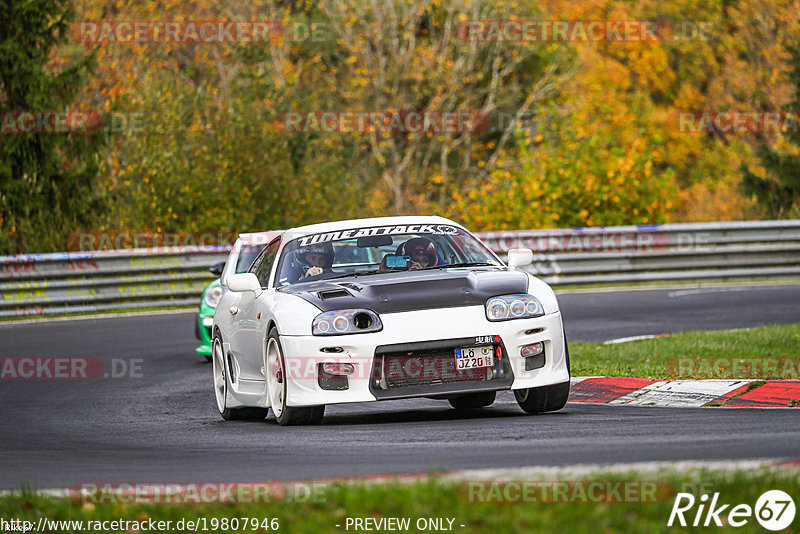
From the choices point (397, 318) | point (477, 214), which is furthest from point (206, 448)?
point (477, 214)

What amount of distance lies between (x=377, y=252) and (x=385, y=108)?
3504cm

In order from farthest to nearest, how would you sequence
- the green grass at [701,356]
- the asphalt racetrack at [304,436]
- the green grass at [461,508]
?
the green grass at [701,356] → the asphalt racetrack at [304,436] → the green grass at [461,508]

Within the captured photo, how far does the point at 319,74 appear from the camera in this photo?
4669cm

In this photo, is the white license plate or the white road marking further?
the white road marking

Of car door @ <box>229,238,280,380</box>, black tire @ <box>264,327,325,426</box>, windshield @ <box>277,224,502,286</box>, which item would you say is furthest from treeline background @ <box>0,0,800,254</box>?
black tire @ <box>264,327,325,426</box>

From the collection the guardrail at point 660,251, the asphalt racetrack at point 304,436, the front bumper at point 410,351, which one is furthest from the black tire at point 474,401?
the guardrail at point 660,251

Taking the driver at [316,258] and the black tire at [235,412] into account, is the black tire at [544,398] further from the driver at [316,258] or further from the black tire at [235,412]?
the black tire at [235,412]

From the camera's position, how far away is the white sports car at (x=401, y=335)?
894 cm

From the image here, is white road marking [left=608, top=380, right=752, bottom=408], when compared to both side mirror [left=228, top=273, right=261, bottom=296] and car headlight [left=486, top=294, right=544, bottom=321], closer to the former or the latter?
car headlight [left=486, top=294, right=544, bottom=321]

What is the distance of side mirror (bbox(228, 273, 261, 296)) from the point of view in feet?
32.9

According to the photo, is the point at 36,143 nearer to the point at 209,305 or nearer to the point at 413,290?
the point at 209,305

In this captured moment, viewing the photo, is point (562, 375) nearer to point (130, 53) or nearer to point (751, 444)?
point (751, 444)

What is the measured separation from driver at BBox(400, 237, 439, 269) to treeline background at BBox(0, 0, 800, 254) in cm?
1602

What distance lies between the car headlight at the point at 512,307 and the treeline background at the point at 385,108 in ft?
57.0
